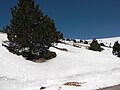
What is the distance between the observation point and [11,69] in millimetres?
29234

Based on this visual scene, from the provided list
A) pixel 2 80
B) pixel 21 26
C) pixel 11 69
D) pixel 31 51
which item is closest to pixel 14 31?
pixel 21 26

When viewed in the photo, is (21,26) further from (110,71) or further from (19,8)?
(110,71)

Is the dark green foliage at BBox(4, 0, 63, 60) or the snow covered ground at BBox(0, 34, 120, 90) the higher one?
the dark green foliage at BBox(4, 0, 63, 60)

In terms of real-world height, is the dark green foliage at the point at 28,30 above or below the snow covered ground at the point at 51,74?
above

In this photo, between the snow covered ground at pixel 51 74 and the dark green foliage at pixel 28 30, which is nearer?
the snow covered ground at pixel 51 74

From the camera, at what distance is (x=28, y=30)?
126 feet

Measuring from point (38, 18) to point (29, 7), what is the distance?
2178 millimetres

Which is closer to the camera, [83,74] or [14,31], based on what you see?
[83,74]

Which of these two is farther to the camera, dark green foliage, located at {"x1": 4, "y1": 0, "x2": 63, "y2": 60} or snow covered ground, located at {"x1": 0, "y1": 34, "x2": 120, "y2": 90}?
dark green foliage, located at {"x1": 4, "y1": 0, "x2": 63, "y2": 60}

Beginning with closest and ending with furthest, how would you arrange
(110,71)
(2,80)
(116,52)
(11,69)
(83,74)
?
1. (2,80)
2. (11,69)
3. (83,74)
4. (110,71)
5. (116,52)

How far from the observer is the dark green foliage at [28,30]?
38344 millimetres

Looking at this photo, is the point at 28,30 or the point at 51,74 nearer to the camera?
the point at 51,74

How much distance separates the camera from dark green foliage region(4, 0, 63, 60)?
38344 mm

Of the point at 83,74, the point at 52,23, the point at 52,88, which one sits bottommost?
the point at 52,88
